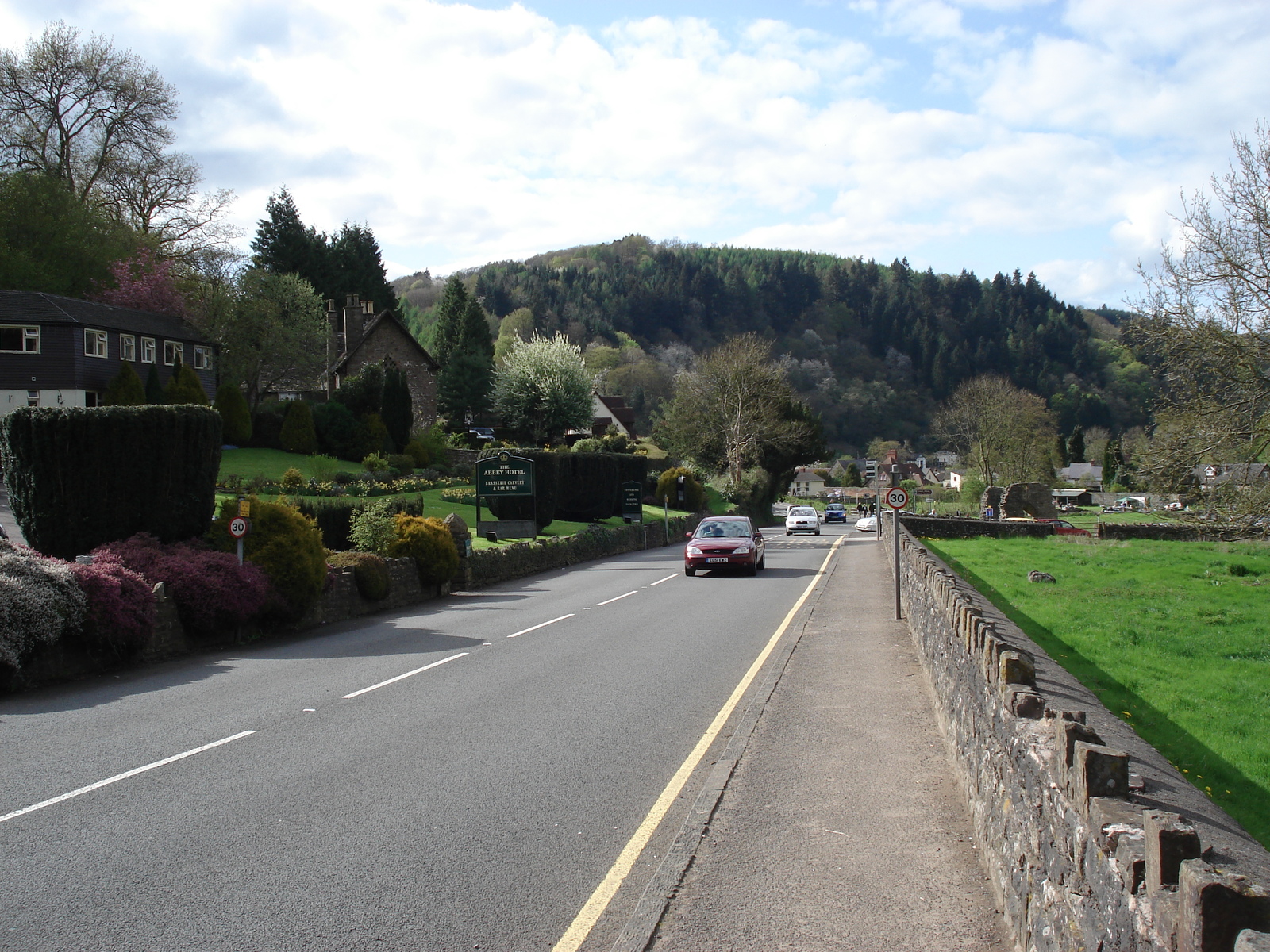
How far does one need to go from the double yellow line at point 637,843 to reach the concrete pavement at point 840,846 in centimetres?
35

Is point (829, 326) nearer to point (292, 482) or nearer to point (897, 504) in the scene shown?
point (292, 482)

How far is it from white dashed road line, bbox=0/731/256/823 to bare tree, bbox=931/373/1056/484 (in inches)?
2779

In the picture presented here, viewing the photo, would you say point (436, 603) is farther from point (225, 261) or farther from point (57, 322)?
point (225, 261)

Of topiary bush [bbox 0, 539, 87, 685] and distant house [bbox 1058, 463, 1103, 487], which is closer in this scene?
topiary bush [bbox 0, 539, 87, 685]

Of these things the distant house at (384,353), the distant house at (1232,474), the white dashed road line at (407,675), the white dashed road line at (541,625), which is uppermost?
the distant house at (384,353)

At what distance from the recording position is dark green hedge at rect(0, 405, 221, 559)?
14805 millimetres

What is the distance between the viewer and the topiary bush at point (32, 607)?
10.7 metres

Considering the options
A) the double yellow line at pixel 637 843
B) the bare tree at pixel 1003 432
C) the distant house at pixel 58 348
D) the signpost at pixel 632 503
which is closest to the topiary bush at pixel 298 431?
the distant house at pixel 58 348

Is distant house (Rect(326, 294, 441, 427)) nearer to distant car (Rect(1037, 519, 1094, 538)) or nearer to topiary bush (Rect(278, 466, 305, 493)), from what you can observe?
topiary bush (Rect(278, 466, 305, 493))

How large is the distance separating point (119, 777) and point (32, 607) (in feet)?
16.1

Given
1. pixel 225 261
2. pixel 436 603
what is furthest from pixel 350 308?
pixel 436 603

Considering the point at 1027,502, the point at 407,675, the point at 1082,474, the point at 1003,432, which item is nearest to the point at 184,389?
the point at 407,675

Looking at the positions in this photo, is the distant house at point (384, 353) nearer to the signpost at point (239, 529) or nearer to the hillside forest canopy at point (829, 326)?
the signpost at point (239, 529)

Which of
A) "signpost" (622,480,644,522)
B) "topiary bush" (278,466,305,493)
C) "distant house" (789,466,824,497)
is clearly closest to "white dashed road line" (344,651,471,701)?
"topiary bush" (278,466,305,493)
